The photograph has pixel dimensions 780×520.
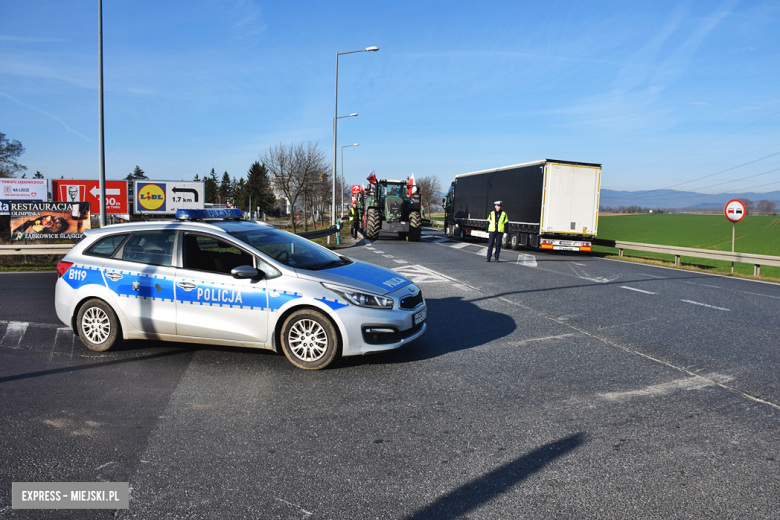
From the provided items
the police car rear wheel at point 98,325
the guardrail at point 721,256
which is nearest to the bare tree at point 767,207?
the guardrail at point 721,256

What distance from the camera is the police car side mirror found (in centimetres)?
551

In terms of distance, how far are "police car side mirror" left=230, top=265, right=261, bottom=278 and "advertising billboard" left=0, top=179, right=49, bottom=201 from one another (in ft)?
110

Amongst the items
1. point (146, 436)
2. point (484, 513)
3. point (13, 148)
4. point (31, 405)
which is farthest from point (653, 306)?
point (13, 148)

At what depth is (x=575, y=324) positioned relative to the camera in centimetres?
768

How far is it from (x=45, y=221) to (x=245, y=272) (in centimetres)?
1911

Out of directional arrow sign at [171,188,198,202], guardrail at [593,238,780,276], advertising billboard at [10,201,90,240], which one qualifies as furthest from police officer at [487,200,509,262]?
directional arrow sign at [171,188,198,202]

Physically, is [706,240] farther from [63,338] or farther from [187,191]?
[63,338]

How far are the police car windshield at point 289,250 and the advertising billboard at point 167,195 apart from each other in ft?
78.6

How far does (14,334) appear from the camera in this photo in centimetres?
724

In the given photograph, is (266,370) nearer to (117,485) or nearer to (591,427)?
(117,485)

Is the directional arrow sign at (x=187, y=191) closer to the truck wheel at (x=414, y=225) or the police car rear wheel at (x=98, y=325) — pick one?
the truck wheel at (x=414, y=225)

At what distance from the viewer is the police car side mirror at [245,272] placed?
18.1ft

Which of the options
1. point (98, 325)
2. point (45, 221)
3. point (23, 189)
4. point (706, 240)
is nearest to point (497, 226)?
point (98, 325)

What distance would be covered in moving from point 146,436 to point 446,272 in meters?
10.7
